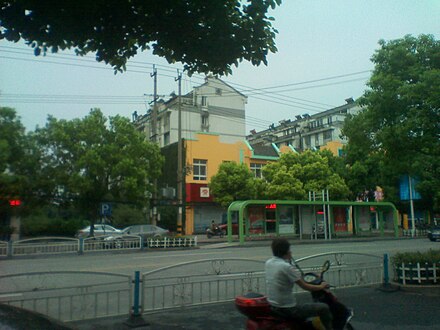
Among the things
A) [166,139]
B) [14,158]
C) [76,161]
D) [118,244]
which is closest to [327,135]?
[166,139]

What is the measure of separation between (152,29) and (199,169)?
103 feet

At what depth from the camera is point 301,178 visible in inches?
1321

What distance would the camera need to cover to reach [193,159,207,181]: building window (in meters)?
37.0

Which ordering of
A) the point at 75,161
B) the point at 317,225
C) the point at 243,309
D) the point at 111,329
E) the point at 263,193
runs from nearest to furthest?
the point at 243,309, the point at 75,161, the point at 111,329, the point at 317,225, the point at 263,193

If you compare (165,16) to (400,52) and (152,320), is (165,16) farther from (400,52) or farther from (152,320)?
(400,52)

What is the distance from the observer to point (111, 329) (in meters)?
6.41

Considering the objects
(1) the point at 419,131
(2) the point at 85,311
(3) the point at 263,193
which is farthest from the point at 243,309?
(3) the point at 263,193

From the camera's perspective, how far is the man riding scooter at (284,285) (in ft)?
14.9

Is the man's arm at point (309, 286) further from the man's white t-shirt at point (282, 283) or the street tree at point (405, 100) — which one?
the street tree at point (405, 100)

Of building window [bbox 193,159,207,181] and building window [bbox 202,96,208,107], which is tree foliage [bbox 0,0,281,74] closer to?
building window [bbox 193,159,207,181]

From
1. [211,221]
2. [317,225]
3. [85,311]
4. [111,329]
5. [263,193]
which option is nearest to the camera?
[111,329]

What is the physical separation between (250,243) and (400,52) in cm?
1814

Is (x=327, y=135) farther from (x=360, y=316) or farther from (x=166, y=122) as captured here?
(x=360, y=316)

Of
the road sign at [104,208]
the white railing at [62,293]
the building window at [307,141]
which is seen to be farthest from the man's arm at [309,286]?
the building window at [307,141]
